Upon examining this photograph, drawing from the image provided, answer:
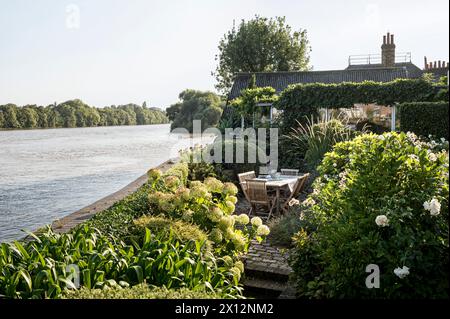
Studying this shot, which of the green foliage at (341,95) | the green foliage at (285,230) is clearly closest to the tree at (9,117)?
the green foliage at (341,95)

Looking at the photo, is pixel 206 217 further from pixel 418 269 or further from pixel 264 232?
pixel 418 269

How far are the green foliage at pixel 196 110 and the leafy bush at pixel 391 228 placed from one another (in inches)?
1622

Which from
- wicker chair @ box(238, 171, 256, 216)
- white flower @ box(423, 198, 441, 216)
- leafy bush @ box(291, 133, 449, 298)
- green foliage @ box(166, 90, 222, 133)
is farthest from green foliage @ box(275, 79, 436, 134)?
green foliage @ box(166, 90, 222, 133)

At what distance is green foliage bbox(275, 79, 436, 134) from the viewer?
1498 centimetres

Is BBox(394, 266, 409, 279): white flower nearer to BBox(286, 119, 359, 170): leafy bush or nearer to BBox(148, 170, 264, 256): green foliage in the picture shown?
BBox(148, 170, 264, 256): green foliage

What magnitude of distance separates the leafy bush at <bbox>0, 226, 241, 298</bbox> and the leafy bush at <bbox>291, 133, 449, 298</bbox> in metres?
0.92

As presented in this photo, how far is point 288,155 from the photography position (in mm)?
13211

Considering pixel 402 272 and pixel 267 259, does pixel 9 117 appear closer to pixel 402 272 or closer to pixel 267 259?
pixel 267 259

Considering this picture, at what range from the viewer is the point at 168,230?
14.0ft

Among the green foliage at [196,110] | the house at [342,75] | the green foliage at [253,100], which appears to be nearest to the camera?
the green foliage at [253,100]

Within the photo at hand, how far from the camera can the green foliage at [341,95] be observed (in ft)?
49.1

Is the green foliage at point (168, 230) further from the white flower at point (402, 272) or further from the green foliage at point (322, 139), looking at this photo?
the green foliage at point (322, 139)

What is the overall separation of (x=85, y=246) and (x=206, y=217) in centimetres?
164

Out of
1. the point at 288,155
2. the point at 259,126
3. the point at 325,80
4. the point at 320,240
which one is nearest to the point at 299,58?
the point at 325,80
